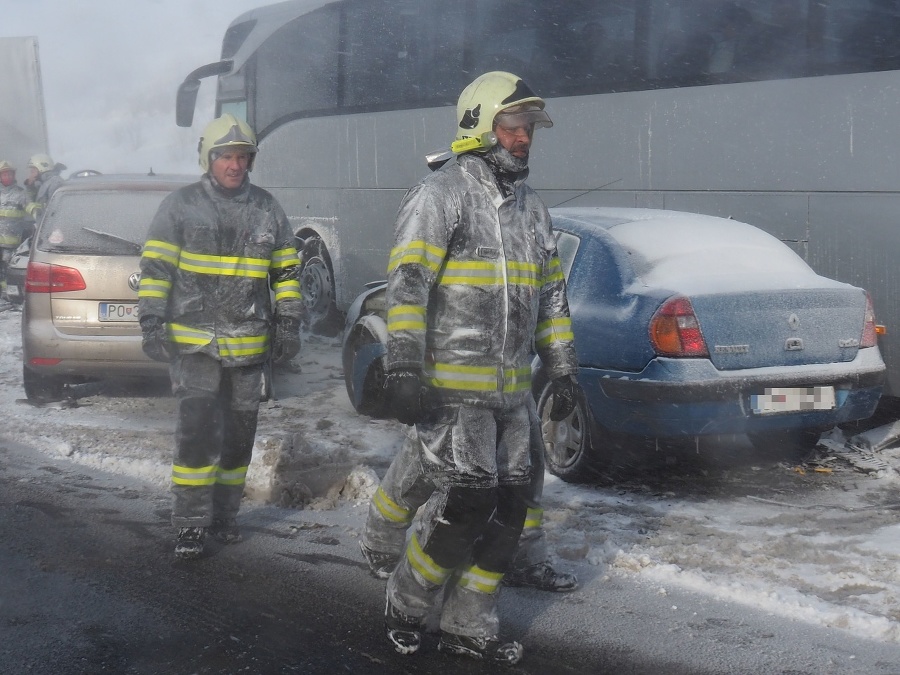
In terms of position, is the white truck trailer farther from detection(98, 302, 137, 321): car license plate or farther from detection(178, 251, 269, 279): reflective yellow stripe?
detection(178, 251, 269, 279): reflective yellow stripe

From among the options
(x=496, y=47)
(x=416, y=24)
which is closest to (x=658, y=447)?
(x=496, y=47)

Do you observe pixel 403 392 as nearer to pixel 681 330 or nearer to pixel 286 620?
pixel 286 620

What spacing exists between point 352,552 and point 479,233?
2.02 metres

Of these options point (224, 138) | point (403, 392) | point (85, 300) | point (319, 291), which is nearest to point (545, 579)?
point (403, 392)

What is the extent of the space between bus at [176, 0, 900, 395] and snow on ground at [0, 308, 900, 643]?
130 cm

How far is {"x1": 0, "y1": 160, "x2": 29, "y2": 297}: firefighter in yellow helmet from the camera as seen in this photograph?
52.8 feet

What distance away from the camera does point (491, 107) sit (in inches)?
157

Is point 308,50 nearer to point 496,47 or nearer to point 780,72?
point 496,47

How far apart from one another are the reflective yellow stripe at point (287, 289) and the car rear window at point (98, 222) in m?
3.34

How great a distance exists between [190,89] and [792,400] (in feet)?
35.2

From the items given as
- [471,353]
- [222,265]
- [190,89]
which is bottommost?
[471,353]

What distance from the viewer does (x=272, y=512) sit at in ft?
19.9

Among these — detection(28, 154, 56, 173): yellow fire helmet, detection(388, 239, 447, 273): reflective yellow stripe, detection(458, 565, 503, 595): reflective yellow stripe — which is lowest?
detection(458, 565, 503, 595): reflective yellow stripe

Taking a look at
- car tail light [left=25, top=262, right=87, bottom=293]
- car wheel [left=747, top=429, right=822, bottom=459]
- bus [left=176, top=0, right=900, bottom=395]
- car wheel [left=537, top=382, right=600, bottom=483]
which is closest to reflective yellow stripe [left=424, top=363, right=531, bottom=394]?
car wheel [left=537, top=382, right=600, bottom=483]
